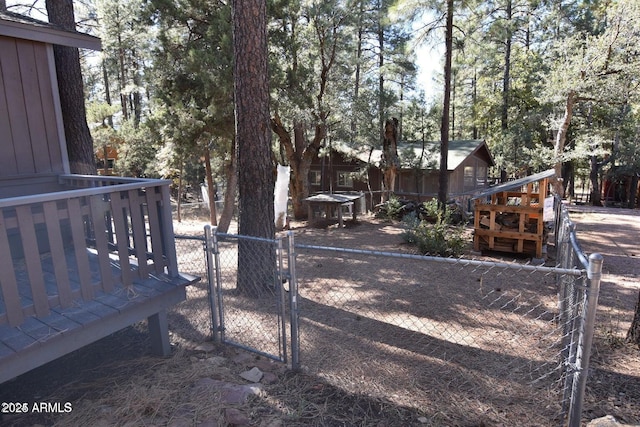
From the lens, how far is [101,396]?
9.86 feet

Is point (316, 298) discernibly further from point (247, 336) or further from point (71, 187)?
point (71, 187)

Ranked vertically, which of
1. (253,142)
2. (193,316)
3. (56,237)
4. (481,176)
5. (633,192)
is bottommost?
(633,192)

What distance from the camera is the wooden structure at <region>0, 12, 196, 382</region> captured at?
2561mm

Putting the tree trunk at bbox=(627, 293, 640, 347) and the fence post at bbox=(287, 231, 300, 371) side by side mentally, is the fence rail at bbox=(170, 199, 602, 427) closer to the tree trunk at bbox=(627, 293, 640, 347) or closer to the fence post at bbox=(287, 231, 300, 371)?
the fence post at bbox=(287, 231, 300, 371)

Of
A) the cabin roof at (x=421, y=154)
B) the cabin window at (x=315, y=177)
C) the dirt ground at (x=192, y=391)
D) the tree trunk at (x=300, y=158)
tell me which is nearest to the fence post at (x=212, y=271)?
the dirt ground at (x=192, y=391)

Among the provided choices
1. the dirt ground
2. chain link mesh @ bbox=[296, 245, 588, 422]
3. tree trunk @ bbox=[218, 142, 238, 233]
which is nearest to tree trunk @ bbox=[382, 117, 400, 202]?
tree trunk @ bbox=[218, 142, 238, 233]

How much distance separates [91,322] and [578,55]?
1670cm

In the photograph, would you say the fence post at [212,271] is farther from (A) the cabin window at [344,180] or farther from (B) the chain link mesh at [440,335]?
(A) the cabin window at [344,180]

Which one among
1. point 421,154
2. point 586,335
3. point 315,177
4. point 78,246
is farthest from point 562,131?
point 78,246

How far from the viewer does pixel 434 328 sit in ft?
14.3

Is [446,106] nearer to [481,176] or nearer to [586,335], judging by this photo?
[586,335]

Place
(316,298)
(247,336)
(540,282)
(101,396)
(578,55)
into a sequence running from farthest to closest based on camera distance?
(578,55), (540,282), (316,298), (247,336), (101,396)

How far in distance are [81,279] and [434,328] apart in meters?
3.46

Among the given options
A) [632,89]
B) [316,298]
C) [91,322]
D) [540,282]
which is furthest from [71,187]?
[632,89]
